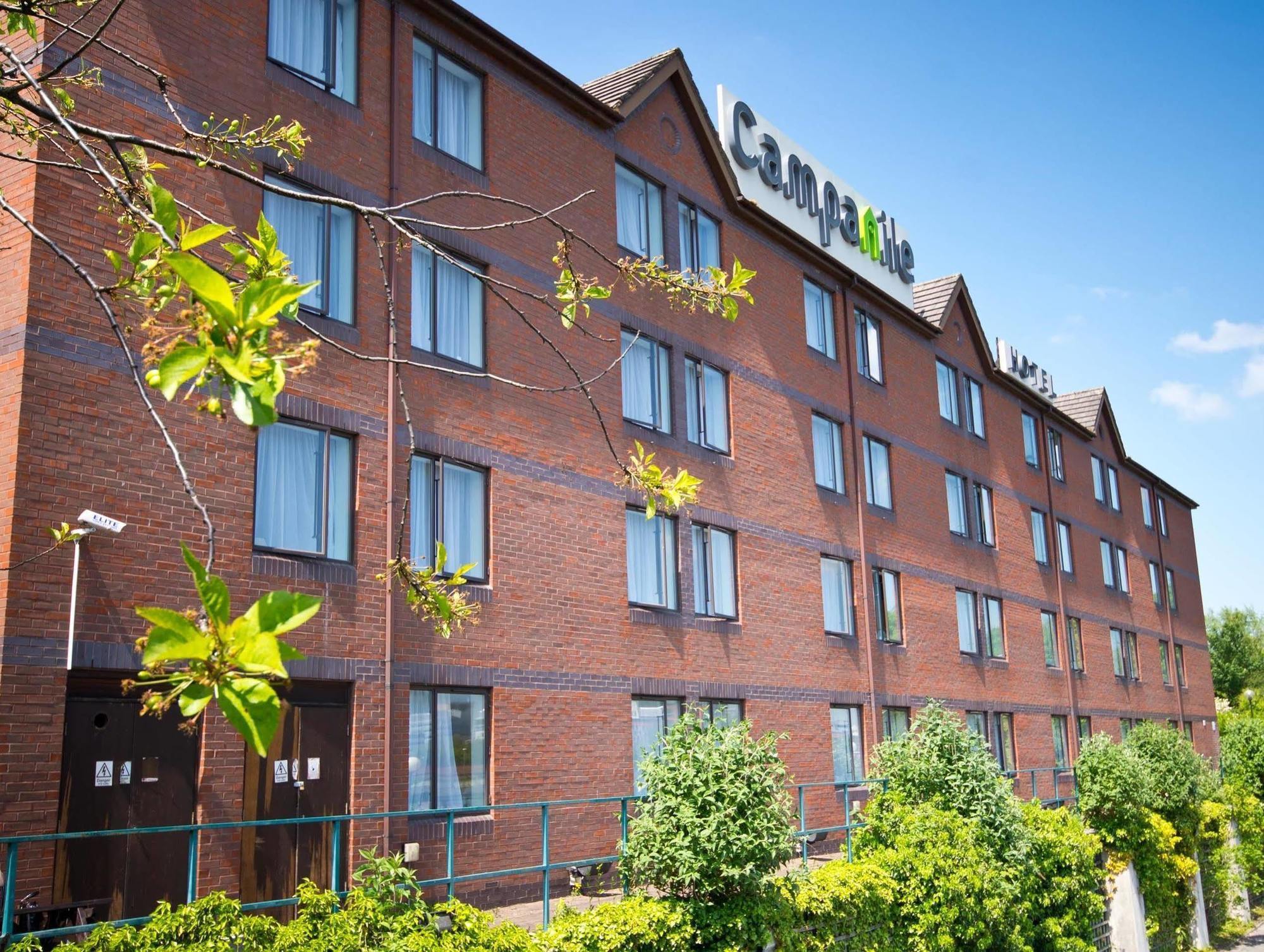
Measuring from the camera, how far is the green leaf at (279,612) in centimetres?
300

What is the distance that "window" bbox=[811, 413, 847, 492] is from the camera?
23.6 meters

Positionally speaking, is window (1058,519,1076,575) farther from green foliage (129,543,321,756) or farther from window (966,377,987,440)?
green foliage (129,543,321,756)

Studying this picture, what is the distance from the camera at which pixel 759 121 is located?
23.3m

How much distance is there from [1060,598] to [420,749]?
24.6 metres

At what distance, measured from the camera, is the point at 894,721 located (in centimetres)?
2441

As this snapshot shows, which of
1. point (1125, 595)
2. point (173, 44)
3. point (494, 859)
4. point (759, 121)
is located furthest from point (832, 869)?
point (1125, 595)

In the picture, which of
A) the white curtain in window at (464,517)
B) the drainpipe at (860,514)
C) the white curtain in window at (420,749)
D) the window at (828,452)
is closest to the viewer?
the white curtain in window at (420,749)

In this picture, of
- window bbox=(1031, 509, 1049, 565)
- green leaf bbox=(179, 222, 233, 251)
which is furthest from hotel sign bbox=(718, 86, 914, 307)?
green leaf bbox=(179, 222, 233, 251)

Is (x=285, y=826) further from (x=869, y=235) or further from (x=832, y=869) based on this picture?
(x=869, y=235)

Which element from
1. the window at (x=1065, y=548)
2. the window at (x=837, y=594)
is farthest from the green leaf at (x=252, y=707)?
the window at (x=1065, y=548)

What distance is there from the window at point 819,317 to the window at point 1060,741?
541 inches

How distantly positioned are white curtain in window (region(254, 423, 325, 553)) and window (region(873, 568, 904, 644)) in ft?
45.0

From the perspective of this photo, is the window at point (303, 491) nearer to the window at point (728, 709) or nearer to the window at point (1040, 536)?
the window at point (728, 709)

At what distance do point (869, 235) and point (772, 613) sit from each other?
33.1 feet
